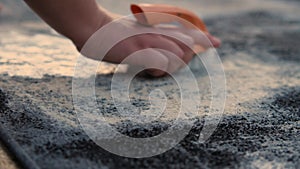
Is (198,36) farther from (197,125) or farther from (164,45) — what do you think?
(197,125)

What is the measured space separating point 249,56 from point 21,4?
4.12ft

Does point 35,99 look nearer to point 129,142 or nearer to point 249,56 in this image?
point 129,142

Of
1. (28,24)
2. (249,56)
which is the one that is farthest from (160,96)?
(28,24)

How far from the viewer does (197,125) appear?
3.09 ft

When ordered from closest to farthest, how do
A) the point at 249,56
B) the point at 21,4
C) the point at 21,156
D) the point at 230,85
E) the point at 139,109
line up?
the point at 21,156
the point at 139,109
the point at 230,85
the point at 249,56
the point at 21,4

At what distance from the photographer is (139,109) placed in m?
1.02

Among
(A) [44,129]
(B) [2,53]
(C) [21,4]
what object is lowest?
(C) [21,4]

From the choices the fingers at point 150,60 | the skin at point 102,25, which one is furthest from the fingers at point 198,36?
the fingers at point 150,60

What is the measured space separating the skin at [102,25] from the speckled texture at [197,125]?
61 mm

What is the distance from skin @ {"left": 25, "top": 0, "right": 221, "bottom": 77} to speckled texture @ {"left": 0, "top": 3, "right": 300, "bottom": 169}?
0.06 metres

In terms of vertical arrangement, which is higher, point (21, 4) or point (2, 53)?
point (2, 53)

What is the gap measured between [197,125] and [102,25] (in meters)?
0.46

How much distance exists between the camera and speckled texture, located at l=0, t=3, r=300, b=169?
785 mm

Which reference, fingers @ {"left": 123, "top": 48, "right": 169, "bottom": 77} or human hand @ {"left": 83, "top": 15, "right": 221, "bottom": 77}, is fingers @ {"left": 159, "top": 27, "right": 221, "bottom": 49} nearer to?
human hand @ {"left": 83, "top": 15, "right": 221, "bottom": 77}
